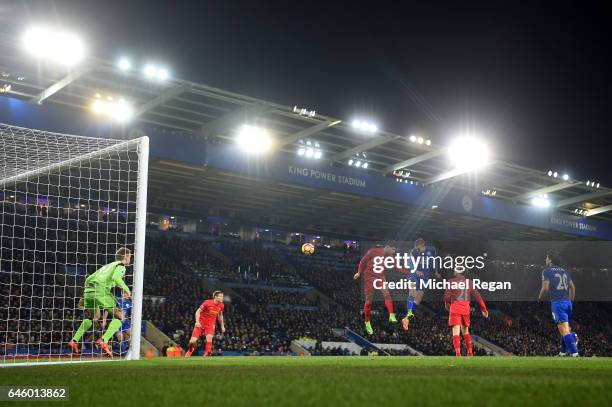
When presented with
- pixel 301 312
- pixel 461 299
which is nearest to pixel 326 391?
pixel 461 299

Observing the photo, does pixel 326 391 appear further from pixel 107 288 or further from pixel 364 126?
pixel 364 126

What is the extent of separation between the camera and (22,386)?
4.88m

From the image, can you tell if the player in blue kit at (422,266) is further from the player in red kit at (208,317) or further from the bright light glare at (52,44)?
the bright light glare at (52,44)

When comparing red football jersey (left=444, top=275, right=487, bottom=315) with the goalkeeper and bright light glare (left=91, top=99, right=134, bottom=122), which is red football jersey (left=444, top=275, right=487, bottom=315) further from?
bright light glare (left=91, top=99, right=134, bottom=122)

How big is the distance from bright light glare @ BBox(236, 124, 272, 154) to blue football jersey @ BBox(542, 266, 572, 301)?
49.1 feet

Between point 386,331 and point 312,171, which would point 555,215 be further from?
point 312,171

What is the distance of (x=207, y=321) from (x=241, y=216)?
70.9 ft

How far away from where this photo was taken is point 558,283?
12.6 meters

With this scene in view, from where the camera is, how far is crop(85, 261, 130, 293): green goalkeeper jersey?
10.1m

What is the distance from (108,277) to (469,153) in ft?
72.8

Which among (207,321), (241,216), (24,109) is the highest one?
(24,109)

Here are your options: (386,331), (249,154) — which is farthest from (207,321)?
(386,331)

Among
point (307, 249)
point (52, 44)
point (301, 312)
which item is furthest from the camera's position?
point (307, 249)

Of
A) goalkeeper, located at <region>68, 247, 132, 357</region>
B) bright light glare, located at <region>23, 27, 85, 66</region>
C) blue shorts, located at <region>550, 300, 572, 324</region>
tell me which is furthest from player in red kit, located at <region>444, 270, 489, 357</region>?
bright light glare, located at <region>23, 27, 85, 66</region>
